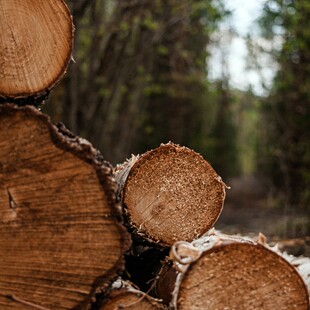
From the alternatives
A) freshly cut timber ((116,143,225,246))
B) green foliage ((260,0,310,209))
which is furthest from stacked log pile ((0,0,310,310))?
green foliage ((260,0,310,209))

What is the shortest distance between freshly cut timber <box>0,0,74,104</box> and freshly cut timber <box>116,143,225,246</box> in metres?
0.62

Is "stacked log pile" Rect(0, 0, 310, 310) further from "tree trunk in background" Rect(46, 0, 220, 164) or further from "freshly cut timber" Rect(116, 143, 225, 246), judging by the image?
"tree trunk in background" Rect(46, 0, 220, 164)

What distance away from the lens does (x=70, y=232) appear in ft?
6.89

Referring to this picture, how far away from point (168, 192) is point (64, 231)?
689 mm

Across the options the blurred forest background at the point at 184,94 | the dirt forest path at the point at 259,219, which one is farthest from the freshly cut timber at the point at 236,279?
the blurred forest background at the point at 184,94

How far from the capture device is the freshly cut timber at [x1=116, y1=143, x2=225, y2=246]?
263 centimetres

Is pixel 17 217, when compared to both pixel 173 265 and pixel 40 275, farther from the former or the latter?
pixel 173 265

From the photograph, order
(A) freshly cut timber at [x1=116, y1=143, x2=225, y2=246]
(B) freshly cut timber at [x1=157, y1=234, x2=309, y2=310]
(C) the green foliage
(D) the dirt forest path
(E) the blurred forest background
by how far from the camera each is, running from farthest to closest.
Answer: (C) the green foliage, (E) the blurred forest background, (D) the dirt forest path, (A) freshly cut timber at [x1=116, y1=143, x2=225, y2=246], (B) freshly cut timber at [x1=157, y1=234, x2=309, y2=310]

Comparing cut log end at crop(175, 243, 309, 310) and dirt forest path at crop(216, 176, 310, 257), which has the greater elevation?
cut log end at crop(175, 243, 309, 310)

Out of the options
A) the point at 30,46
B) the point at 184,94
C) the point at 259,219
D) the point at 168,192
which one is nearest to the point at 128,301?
the point at 168,192

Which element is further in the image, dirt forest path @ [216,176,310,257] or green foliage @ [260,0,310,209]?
green foliage @ [260,0,310,209]

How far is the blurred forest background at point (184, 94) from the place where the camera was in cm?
945

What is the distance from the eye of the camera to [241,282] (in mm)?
2209

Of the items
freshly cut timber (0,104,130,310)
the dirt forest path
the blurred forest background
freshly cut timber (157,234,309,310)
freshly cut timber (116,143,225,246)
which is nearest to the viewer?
freshly cut timber (0,104,130,310)
